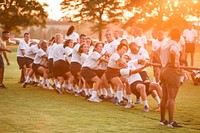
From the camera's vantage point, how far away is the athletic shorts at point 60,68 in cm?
1667

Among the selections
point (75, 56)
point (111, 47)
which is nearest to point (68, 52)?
point (75, 56)

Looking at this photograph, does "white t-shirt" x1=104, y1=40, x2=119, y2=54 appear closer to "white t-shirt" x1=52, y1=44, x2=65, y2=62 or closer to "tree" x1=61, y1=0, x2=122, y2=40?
"white t-shirt" x1=52, y1=44, x2=65, y2=62

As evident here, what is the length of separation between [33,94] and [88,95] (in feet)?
6.32

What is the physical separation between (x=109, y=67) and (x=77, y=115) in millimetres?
2988

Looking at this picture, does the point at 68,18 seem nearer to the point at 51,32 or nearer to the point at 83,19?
the point at 83,19

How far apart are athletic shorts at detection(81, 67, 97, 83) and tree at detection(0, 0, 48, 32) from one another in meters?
55.7

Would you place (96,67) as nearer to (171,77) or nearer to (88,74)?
(88,74)

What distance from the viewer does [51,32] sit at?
408 feet

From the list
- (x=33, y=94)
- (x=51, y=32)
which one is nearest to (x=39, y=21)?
(x=51, y=32)

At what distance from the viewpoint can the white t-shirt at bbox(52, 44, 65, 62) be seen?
1669 centimetres

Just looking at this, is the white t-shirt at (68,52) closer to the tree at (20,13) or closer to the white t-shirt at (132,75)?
the white t-shirt at (132,75)

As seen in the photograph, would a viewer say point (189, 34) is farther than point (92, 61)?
Yes

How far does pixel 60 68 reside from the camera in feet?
55.0

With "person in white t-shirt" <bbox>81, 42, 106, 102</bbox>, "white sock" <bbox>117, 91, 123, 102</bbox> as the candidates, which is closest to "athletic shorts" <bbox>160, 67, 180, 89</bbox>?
"white sock" <bbox>117, 91, 123, 102</bbox>
